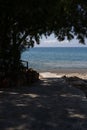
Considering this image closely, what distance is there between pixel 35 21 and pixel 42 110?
6.96 metres

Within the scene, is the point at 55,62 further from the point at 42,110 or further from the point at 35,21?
the point at 42,110

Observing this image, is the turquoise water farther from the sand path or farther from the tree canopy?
the sand path

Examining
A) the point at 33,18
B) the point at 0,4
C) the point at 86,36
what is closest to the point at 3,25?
the point at 33,18

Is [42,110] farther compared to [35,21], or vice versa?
[35,21]

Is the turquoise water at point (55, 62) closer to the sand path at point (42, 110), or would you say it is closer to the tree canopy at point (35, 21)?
the tree canopy at point (35, 21)

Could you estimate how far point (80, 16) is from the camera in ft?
69.2

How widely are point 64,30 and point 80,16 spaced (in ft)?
6.05

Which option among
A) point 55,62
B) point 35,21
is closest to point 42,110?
point 35,21

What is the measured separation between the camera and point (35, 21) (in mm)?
16500

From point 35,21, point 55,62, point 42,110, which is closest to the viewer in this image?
point 42,110

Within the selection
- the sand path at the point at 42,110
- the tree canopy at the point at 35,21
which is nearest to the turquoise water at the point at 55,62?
the tree canopy at the point at 35,21

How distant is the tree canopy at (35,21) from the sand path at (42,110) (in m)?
2.82

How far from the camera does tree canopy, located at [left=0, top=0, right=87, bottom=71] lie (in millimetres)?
13383

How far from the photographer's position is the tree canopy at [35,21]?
13383mm
